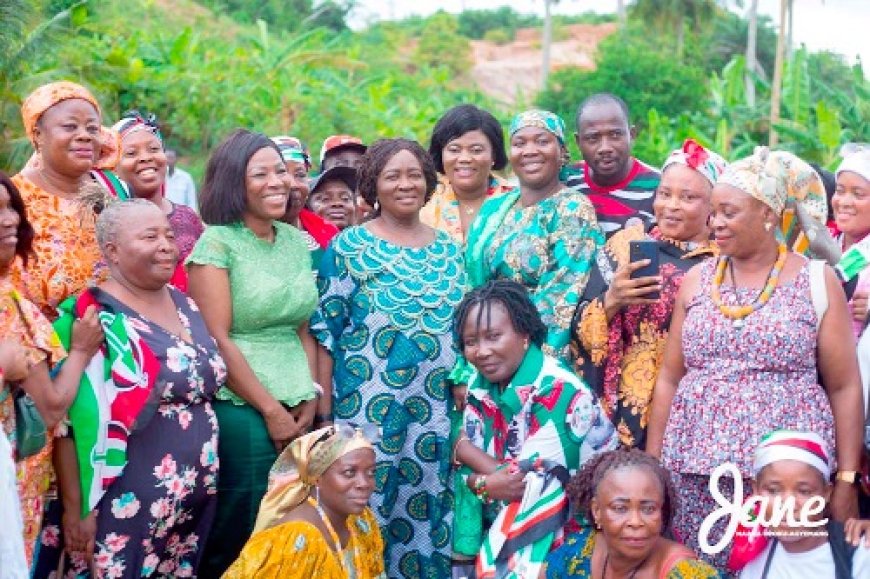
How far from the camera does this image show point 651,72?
94.3ft

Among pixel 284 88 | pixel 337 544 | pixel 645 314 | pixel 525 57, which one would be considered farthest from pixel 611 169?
pixel 525 57

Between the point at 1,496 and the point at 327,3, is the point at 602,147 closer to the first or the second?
the point at 1,496

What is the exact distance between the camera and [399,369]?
5.61 metres

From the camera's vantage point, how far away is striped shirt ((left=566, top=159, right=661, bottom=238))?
19.5ft

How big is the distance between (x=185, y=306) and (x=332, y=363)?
0.80 m

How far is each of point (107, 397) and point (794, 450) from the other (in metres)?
2.64

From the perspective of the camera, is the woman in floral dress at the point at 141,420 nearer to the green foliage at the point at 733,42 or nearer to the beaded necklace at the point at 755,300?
the beaded necklace at the point at 755,300

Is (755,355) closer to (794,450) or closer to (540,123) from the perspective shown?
(794,450)

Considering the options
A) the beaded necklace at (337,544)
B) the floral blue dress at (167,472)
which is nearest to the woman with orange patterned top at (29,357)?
the floral blue dress at (167,472)

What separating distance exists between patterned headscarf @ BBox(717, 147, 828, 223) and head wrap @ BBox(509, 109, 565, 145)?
1076 millimetres

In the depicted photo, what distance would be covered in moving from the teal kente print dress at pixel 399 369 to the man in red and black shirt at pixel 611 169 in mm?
874

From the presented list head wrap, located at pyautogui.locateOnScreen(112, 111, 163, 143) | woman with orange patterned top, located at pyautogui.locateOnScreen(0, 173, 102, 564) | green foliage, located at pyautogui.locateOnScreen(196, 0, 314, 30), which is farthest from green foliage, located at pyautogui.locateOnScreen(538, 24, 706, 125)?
woman with orange patterned top, located at pyautogui.locateOnScreen(0, 173, 102, 564)

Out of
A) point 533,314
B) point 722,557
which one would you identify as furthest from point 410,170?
point 722,557

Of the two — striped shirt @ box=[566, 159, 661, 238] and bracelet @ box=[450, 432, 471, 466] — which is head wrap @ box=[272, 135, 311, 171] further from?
bracelet @ box=[450, 432, 471, 466]
